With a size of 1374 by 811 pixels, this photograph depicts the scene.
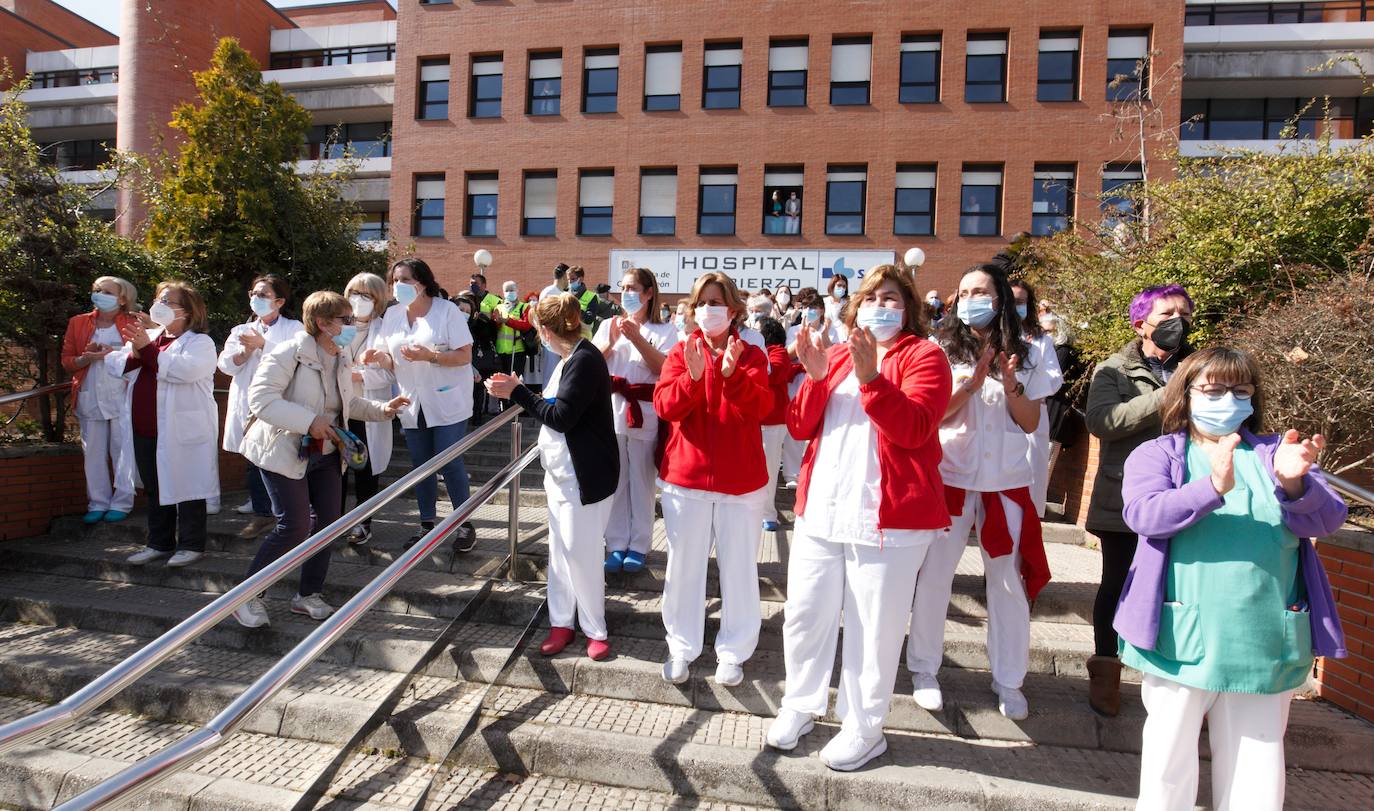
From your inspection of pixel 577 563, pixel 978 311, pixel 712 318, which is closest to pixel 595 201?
pixel 712 318

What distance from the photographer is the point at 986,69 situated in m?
18.2

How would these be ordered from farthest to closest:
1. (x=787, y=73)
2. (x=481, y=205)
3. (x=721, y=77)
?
(x=481, y=205), (x=721, y=77), (x=787, y=73)

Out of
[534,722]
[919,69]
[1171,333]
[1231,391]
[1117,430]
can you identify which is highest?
[919,69]

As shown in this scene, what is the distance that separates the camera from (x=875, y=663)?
2840 mm

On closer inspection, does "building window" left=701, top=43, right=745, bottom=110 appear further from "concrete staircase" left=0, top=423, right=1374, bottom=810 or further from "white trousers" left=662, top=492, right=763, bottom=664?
"white trousers" left=662, top=492, right=763, bottom=664

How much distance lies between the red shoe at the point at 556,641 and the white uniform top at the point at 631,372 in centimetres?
123

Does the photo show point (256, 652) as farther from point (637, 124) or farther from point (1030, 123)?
point (1030, 123)

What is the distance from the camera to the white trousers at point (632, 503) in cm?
442

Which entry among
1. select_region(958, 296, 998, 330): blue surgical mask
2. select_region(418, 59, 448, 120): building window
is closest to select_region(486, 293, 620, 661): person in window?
select_region(958, 296, 998, 330): blue surgical mask

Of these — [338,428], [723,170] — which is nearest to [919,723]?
[338,428]

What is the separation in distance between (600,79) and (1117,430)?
1975 cm

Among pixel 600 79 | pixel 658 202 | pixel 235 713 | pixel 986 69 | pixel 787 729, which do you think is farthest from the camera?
pixel 600 79

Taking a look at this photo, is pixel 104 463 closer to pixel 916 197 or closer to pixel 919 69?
pixel 916 197

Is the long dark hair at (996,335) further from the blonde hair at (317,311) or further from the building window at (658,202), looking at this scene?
the building window at (658,202)
